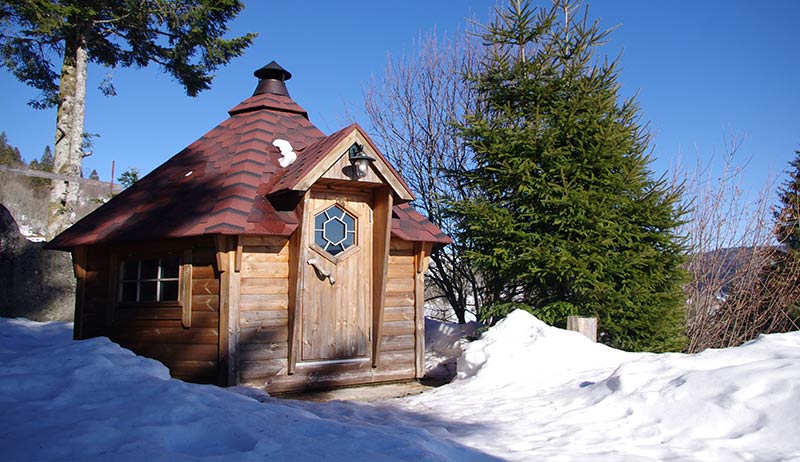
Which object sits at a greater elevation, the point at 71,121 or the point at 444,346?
the point at 71,121

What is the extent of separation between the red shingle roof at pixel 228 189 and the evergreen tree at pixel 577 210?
1.35m

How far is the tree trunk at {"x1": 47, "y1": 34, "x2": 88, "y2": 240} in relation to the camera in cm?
1352

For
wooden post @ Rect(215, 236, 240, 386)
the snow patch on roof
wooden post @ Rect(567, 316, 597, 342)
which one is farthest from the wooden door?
wooden post @ Rect(567, 316, 597, 342)

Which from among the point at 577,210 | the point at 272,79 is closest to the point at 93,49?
the point at 272,79

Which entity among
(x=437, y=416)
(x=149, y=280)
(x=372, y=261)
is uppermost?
(x=372, y=261)

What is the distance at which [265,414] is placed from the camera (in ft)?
12.3

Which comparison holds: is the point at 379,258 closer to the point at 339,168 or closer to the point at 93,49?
the point at 339,168

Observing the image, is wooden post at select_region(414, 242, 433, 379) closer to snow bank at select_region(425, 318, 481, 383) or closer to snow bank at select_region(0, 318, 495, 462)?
snow bank at select_region(425, 318, 481, 383)

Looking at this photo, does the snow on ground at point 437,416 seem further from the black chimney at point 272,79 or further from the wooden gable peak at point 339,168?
the black chimney at point 272,79

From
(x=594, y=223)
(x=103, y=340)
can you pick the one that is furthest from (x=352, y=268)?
(x=594, y=223)

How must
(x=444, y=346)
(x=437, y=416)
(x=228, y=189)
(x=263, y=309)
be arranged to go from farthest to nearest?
(x=444, y=346)
(x=228, y=189)
(x=263, y=309)
(x=437, y=416)

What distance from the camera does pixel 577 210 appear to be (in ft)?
26.6

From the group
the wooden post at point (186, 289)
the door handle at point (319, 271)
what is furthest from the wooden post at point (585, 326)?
the wooden post at point (186, 289)

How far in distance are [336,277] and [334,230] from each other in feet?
2.05
